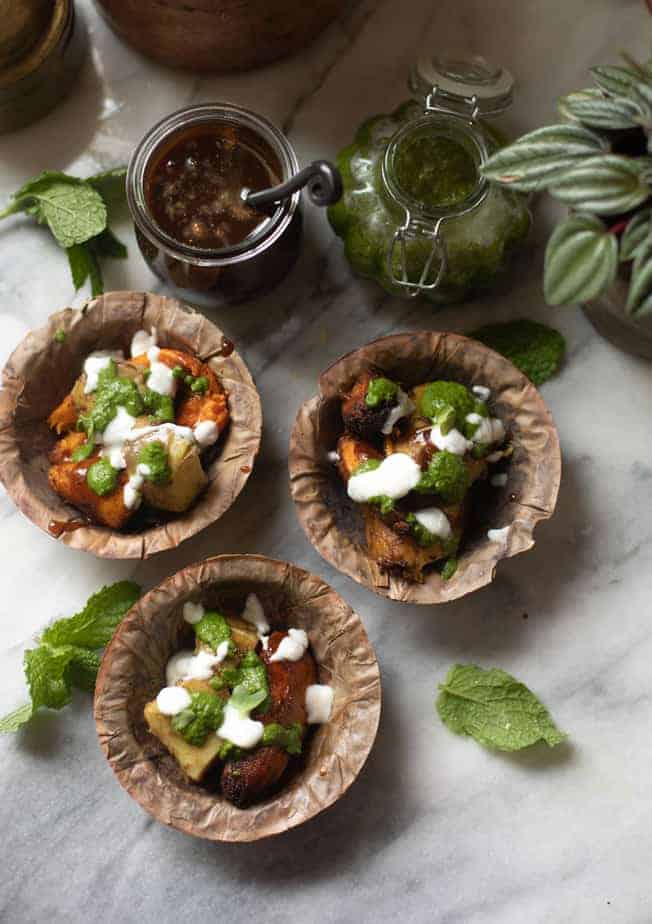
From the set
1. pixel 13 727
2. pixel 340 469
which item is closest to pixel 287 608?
pixel 340 469

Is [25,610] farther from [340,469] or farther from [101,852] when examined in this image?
[340,469]

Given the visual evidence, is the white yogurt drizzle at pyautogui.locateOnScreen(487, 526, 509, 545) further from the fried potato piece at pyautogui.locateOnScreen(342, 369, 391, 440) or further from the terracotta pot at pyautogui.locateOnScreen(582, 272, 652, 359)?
the terracotta pot at pyautogui.locateOnScreen(582, 272, 652, 359)

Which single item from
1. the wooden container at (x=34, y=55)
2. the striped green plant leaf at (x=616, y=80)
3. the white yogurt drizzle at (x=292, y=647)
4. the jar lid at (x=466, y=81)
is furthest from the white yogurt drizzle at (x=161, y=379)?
the striped green plant leaf at (x=616, y=80)

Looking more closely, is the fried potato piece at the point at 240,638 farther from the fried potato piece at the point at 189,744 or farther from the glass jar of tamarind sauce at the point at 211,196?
the glass jar of tamarind sauce at the point at 211,196

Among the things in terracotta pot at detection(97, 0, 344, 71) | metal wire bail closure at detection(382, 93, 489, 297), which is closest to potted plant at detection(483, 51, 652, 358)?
metal wire bail closure at detection(382, 93, 489, 297)

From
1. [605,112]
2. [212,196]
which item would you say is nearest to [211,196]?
[212,196]

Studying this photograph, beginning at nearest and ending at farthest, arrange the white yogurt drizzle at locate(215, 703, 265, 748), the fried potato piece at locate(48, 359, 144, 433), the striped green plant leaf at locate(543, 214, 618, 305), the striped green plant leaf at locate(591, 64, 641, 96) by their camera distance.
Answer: the striped green plant leaf at locate(543, 214, 618, 305) < the striped green plant leaf at locate(591, 64, 641, 96) < the white yogurt drizzle at locate(215, 703, 265, 748) < the fried potato piece at locate(48, 359, 144, 433)
